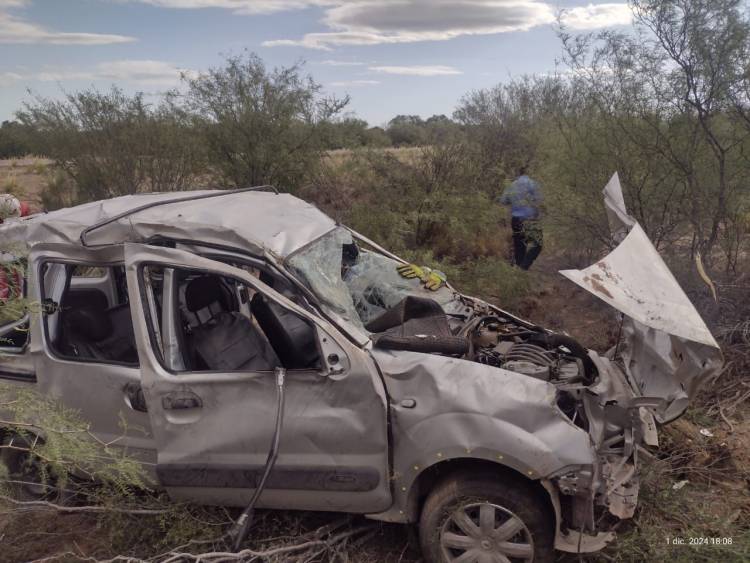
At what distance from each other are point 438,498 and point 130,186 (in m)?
11.2

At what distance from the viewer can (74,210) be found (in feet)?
11.7

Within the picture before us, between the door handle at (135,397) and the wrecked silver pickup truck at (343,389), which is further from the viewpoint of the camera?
the door handle at (135,397)

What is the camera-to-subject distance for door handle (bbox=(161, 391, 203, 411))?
2.95m

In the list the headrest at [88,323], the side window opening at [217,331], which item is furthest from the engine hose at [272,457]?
the headrest at [88,323]

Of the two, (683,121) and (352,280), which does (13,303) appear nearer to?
(352,280)

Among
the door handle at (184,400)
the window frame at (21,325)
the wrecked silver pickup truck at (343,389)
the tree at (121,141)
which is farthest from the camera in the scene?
the tree at (121,141)

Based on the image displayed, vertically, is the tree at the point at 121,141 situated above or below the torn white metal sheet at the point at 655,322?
above

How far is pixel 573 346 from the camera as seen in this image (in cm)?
358

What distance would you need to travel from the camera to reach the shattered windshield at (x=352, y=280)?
3.00 metres

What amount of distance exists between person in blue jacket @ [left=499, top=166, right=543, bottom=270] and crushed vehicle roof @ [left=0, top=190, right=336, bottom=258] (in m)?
5.22

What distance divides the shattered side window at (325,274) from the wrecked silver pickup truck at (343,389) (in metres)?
0.01

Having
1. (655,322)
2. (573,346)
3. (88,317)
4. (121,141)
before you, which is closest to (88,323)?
(88,317)

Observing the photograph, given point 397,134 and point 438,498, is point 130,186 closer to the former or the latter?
point 397,134

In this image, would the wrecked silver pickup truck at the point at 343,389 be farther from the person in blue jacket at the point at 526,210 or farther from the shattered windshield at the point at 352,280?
the person in blue jacket at the point at 526,210
